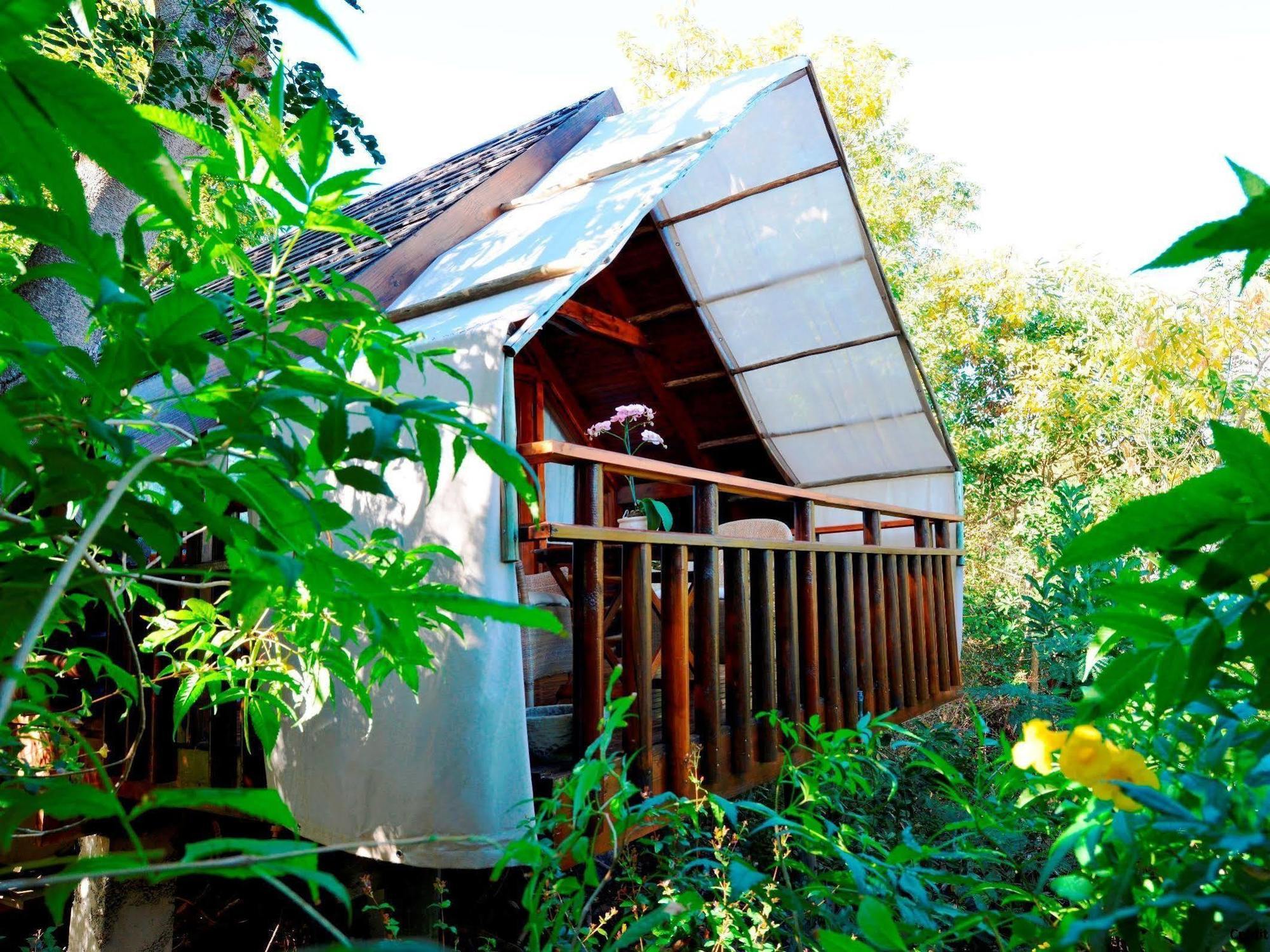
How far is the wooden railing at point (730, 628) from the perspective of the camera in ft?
9.01

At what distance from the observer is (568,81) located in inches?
864

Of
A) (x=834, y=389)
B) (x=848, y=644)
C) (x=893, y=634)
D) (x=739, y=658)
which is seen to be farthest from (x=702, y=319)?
(x=739, y=658)

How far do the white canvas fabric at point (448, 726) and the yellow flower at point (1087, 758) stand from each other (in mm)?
1854

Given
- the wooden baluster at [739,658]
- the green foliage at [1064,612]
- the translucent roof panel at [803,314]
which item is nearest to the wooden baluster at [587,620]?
the wooden baluster at [739,658]

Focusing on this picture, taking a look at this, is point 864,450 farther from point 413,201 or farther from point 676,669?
point 676,669

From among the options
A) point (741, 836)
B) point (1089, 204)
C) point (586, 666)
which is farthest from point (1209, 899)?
point (1089, 204)

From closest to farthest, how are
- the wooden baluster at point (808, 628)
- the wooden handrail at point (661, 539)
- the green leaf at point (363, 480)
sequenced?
the green leaf at point (363, 480) → the wooden handrail at point (661, 539) → the wooden baluster at point (808, 628)

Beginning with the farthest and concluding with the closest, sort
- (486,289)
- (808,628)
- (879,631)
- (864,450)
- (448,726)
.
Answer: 1. (864,450)
2. (879,631)
3. (808,628)
4. (486,289)
5. (448,726)

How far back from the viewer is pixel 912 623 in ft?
16.7

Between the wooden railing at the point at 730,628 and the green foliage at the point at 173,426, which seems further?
the wooden railing at the point at 730,628

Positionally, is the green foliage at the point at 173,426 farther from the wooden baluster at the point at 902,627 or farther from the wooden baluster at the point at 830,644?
the wooden baluster at the point at 902,627

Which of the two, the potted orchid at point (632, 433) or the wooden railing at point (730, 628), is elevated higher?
the potted orchid at point (632, 433)

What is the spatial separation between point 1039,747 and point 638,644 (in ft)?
6.87

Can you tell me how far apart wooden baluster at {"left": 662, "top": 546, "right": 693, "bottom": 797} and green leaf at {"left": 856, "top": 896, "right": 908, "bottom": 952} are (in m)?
2.26
